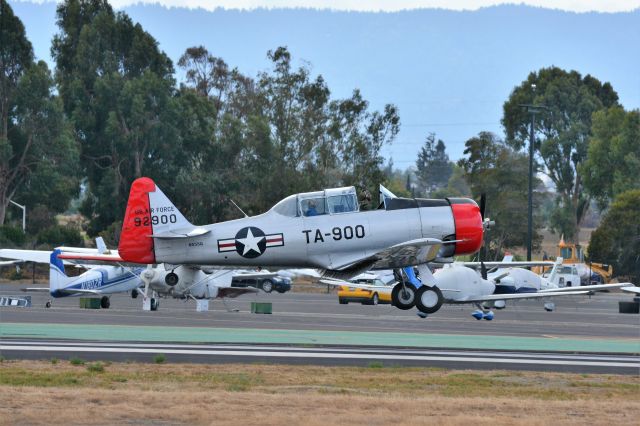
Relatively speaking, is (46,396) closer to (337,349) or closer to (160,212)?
(160,212)

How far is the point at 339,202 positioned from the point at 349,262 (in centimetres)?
136

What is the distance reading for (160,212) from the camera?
84.1 feet

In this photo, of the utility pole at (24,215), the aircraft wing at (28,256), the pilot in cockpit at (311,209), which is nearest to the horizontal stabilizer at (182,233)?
the pilot in cockpit at (311,209)

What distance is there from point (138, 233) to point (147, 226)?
26cm

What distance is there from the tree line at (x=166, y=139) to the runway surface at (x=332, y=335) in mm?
30254

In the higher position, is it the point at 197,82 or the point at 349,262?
the point at 197,82

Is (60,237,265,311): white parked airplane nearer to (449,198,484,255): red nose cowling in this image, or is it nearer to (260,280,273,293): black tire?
(449,198,484,255): red nose cowling

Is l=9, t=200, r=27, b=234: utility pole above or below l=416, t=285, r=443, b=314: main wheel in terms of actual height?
above

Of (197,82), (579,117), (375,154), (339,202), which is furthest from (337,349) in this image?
(197,82)

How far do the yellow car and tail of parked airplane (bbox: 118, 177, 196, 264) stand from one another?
22420 mm

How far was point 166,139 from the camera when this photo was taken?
8006 cm

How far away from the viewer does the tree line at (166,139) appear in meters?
76.2

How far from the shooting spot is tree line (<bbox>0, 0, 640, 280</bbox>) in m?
76.2

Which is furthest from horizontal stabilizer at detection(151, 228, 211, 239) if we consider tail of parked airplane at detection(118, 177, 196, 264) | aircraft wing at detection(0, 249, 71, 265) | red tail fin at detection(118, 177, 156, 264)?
aircraft wing at detection(0, 249, 71, 265)
